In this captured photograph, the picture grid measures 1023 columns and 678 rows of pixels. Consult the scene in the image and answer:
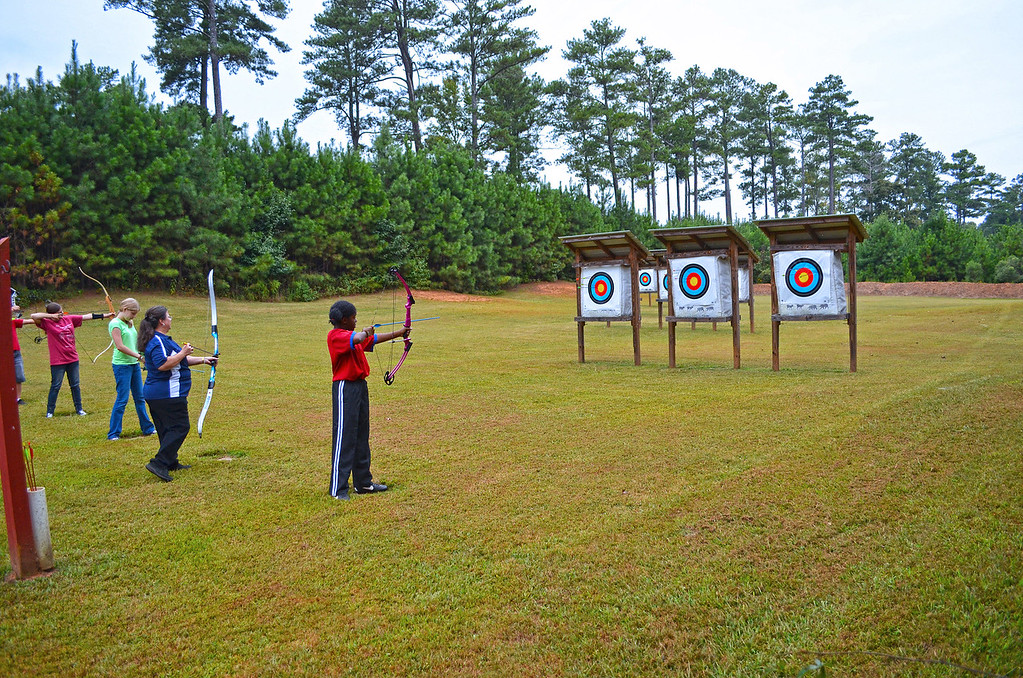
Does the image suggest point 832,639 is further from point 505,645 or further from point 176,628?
point 176,628

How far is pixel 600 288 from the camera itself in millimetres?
13000

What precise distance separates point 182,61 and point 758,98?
157ft

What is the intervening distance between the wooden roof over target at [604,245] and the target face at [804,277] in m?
2.60

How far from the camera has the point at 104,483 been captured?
609 centimetres

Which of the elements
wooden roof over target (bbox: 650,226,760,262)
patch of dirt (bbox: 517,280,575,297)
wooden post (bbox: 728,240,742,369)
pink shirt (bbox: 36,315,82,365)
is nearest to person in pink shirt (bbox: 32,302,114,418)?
pink shirt (bbox: 36,315,82,365)

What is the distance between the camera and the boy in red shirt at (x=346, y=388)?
5344 mm

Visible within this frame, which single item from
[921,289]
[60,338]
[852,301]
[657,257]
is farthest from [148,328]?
[921,289]

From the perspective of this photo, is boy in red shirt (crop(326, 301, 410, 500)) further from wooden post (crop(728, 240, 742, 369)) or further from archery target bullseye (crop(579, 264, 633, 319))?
archery target bullseye (crop(579, 264, 633, 319))

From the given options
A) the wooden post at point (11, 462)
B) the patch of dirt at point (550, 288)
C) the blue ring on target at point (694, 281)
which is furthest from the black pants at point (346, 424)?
the patch of dirt at point (550, 288)

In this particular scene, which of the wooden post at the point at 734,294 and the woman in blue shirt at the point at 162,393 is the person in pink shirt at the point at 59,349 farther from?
the wooden post at the point at 734,294

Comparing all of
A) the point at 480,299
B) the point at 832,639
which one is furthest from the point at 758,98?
the point at 832,639

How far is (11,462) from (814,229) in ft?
34.6

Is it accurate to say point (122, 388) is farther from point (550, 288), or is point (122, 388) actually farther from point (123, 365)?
point (550, 288)

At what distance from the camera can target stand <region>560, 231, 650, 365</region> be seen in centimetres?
1255
